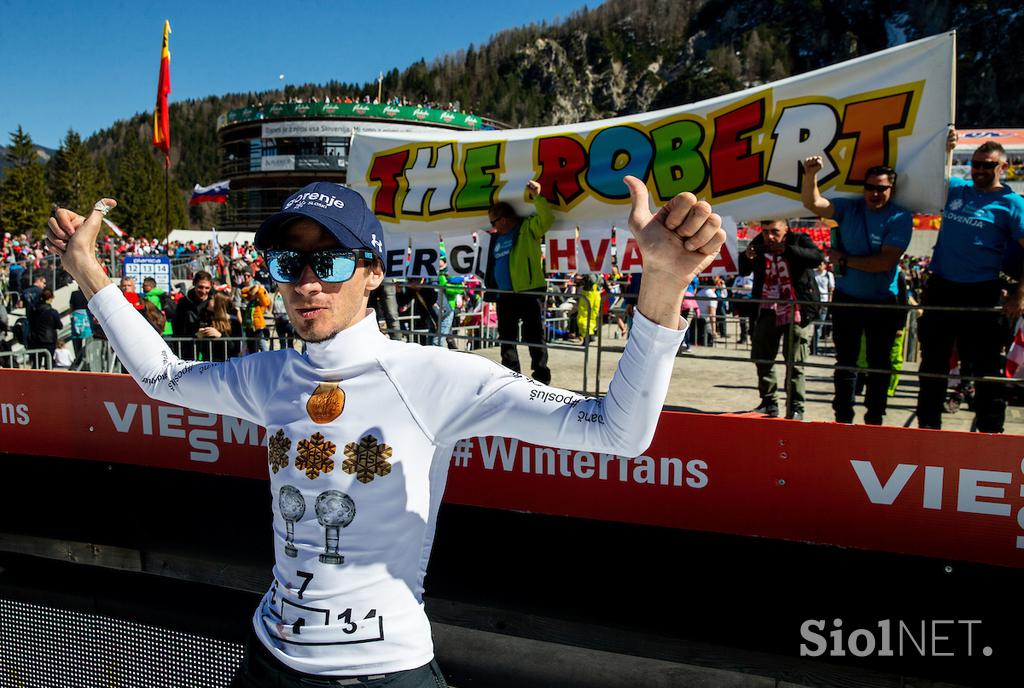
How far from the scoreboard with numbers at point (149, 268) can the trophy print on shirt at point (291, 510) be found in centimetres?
1861

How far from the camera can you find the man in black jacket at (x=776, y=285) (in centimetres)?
631

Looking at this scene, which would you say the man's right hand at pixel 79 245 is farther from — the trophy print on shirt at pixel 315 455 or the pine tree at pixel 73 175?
the pine tree at pixel 73 175

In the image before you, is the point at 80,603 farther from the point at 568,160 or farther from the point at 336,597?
the point at 568,160

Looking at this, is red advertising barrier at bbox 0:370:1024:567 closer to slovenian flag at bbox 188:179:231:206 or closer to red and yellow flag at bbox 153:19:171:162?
red and yellow flag at bbox 153:19:171:162

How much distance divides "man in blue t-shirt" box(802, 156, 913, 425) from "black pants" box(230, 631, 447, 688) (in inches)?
171

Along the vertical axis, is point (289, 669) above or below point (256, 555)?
above

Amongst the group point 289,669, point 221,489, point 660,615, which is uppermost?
point 289,669

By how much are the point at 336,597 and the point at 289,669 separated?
240 mm

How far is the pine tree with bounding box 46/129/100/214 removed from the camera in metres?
83.7

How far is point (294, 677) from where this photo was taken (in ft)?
6.30

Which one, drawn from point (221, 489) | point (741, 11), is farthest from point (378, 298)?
point (741, 11)

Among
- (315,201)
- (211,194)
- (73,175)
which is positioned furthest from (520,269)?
(73,175)

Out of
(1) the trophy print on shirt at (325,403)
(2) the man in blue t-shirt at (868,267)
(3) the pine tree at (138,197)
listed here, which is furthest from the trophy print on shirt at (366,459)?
(3) the pine tree at (138,197)

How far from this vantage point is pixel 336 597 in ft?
6.27
